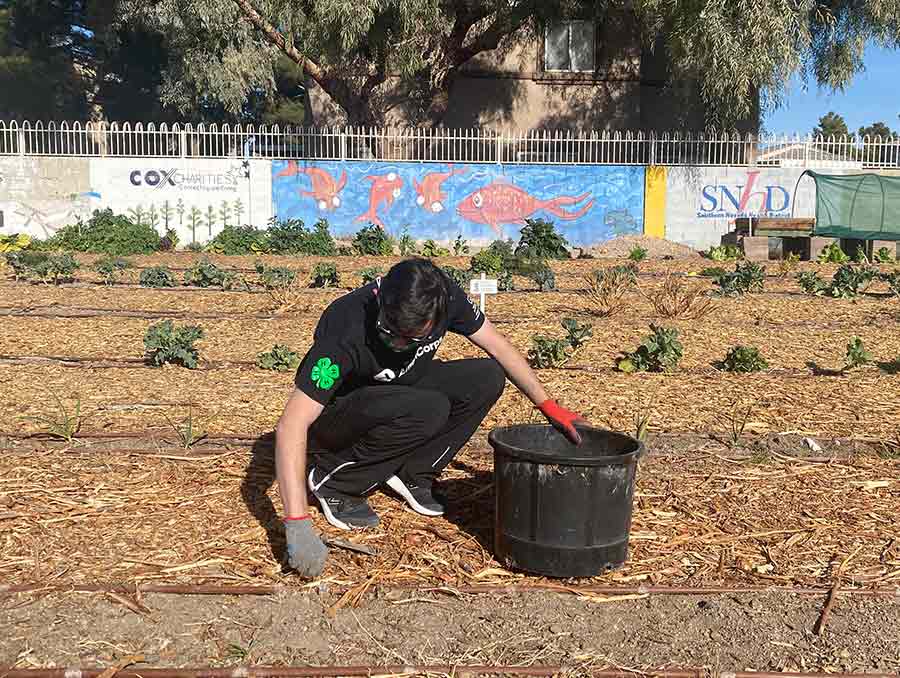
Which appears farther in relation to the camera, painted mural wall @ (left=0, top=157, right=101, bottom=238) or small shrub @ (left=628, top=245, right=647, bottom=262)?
painted mural wall @ (left=0, top=157, right=101, bottom=238)

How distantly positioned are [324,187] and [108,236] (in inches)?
190

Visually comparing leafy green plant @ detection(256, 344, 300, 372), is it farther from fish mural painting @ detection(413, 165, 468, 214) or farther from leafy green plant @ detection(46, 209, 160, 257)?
fish mural painting @ detection(413, 165, 468, 214)

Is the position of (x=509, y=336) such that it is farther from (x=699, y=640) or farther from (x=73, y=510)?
(x=699, y=640)

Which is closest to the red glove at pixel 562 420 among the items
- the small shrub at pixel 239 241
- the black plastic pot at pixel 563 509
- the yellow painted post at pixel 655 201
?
the black plastic pot at pixel 563 509

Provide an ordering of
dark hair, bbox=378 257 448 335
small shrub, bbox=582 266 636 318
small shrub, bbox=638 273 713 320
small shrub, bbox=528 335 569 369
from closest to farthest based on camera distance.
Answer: dark hair, bbox=378 257 448 335 < small shrub, bbox=528 335 569 369 < small shrub, bbox=638 273 713 320 < small shrub, bbox=582 266 636 318

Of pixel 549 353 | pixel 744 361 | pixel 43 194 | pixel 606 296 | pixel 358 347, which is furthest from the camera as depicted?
pixel 43 194

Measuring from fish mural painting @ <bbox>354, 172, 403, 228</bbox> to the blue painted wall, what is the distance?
2 centimetres

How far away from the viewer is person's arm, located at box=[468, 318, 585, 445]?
146 inches

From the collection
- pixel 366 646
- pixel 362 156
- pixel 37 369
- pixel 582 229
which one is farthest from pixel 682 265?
pixel 366 646

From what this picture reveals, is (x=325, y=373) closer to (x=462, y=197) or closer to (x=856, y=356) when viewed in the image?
(x=856, y=356)

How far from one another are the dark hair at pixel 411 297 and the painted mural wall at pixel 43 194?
757 inches

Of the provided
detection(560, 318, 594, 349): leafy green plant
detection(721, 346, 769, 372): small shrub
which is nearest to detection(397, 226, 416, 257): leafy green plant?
detection(560, 318, 594, 349): leafy green plant

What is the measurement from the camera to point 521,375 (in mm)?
3781

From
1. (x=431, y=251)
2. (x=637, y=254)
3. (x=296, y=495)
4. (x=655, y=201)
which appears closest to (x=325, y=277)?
(x=431, y=251)
